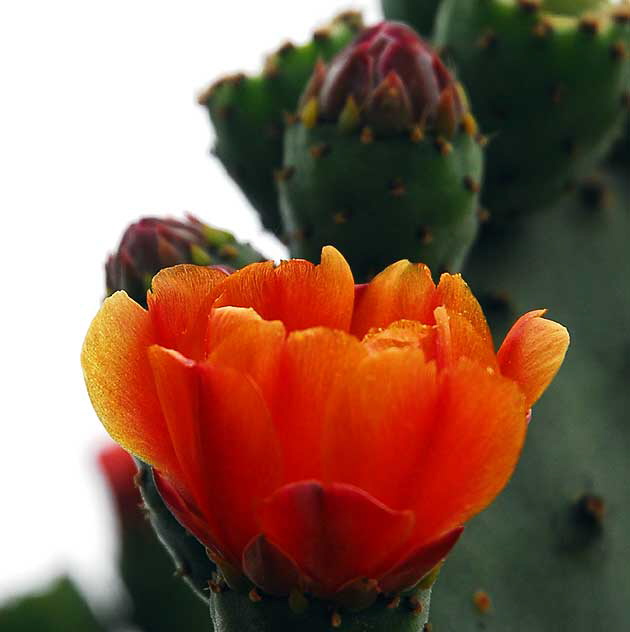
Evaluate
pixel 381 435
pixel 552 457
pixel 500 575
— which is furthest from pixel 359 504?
pixel 552 457

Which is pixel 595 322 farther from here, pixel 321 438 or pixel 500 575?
pixel 321 438

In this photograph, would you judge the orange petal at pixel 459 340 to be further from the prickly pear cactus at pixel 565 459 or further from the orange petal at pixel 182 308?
the prickly pear cactus at pixel 565 459

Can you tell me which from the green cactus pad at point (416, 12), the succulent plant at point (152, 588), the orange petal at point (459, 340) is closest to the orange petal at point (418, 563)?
the orange petal at point (459, 340)

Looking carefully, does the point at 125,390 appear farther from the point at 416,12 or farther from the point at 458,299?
the point at 416,12

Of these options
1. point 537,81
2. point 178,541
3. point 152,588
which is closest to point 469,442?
point 178,541

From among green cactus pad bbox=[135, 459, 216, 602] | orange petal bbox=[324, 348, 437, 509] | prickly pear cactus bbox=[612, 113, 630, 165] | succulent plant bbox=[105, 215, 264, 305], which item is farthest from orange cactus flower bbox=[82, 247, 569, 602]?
prickly pear cactus bbox=[612, 113, 630, 165]

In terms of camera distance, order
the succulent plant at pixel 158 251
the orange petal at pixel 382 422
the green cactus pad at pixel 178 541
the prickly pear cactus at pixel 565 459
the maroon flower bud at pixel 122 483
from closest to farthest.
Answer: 1. the orange petal at pixel 382 422
2. the green cactus pad at pixel 178 541
3. the succulent plant at pixel 158 251
4. the prickly pear cactus at pixel 565 459
5. the maroon flower bud at pixel 122 483
